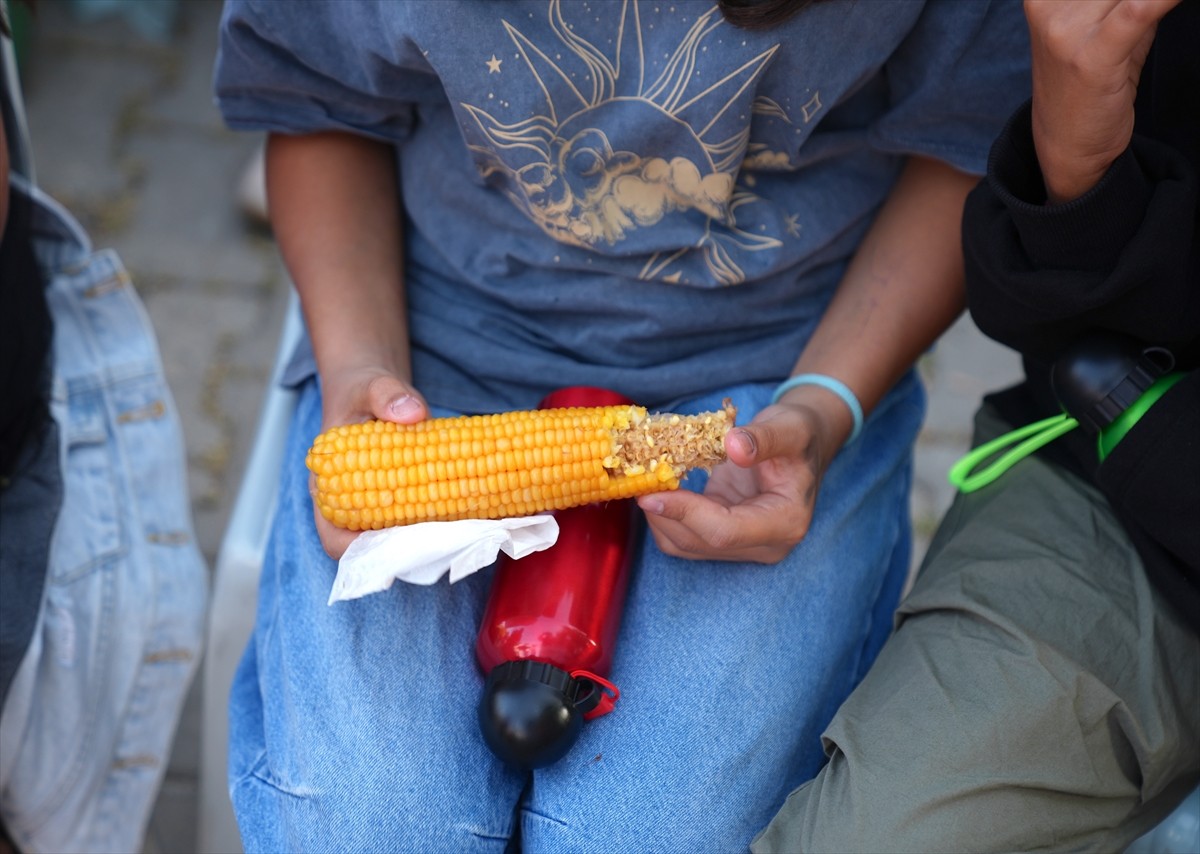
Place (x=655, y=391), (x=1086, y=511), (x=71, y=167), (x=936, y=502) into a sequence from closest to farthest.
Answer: (x=1086, y=511) → (x=655, y=391) → (x=936, y=502) → (x=71, y=167)

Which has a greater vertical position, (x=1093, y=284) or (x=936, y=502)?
(x=1093, y=284)

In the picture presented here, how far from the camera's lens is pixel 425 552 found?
53.2 inches

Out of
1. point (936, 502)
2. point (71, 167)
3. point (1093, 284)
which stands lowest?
point (71, 167)

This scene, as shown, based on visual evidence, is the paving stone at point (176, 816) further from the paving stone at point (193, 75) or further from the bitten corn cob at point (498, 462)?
the paving stone at point (193, 75)

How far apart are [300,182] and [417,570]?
0.71m

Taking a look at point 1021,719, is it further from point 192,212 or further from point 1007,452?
point 192,212

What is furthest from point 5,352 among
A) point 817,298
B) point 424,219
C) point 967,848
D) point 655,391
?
point 967,848

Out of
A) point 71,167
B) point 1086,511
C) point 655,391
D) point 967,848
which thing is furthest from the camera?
point 71,167

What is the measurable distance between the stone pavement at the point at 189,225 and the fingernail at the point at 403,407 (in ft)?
4.59

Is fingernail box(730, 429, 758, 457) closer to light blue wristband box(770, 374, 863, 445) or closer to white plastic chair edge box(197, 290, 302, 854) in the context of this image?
light blue wristband box(770, 374, 863, 445)

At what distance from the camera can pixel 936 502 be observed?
300 cm

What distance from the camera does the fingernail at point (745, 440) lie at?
1358mm

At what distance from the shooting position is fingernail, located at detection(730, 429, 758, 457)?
1.36 m

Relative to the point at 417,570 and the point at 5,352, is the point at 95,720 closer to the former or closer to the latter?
the point at 5,352
